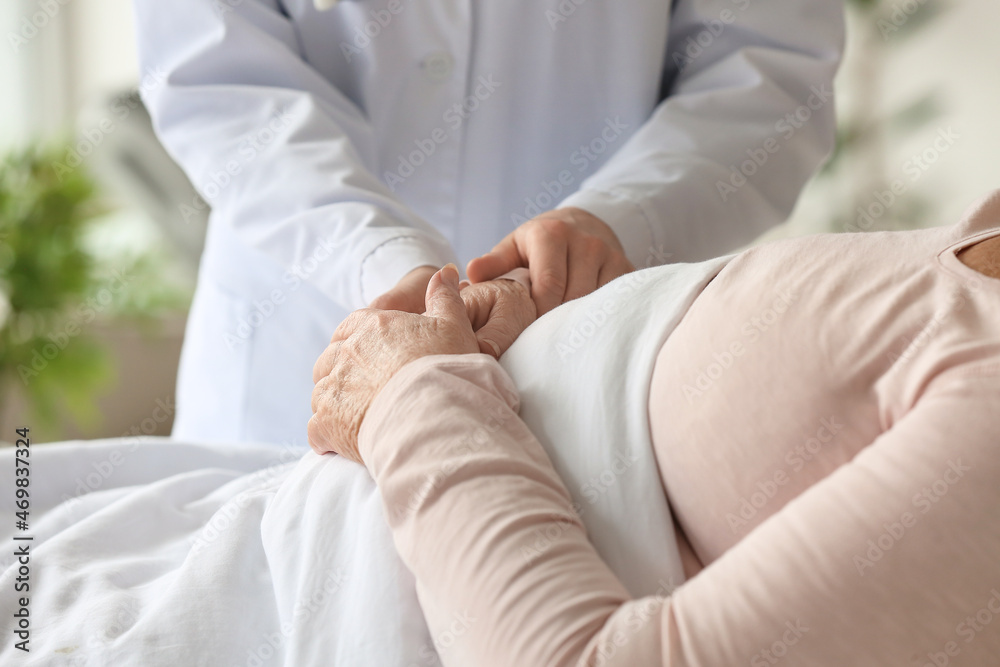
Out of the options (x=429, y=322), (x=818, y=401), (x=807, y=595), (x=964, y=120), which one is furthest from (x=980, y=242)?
(x=964, y=120)

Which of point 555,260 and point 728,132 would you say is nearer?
point 555,260

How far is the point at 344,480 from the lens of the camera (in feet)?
2.31

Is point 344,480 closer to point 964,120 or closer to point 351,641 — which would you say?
point 351,641

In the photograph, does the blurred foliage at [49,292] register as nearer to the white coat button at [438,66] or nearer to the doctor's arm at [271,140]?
the doctor's arm at [271,140]

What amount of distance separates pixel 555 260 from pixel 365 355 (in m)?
0.34

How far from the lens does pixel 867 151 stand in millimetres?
3004

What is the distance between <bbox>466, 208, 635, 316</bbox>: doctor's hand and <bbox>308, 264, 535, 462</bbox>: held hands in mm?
126

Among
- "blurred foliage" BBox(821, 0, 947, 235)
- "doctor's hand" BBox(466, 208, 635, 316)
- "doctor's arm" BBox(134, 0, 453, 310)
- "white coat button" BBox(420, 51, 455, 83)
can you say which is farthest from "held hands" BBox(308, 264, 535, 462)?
"blurred foliage" BBox(821, 0, 947, 235)

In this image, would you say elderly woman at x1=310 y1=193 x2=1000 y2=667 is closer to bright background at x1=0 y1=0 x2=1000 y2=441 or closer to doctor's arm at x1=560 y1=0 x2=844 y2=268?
doctor's arm at x1=560 y1=0 x2=844 y2=268

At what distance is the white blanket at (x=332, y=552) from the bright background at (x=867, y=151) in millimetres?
2301

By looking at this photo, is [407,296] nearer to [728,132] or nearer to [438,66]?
[438,66]

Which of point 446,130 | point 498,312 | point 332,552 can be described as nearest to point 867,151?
point 446,130

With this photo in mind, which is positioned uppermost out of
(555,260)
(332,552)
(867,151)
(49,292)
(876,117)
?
(555,260)

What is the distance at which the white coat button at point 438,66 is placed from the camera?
130 cm
